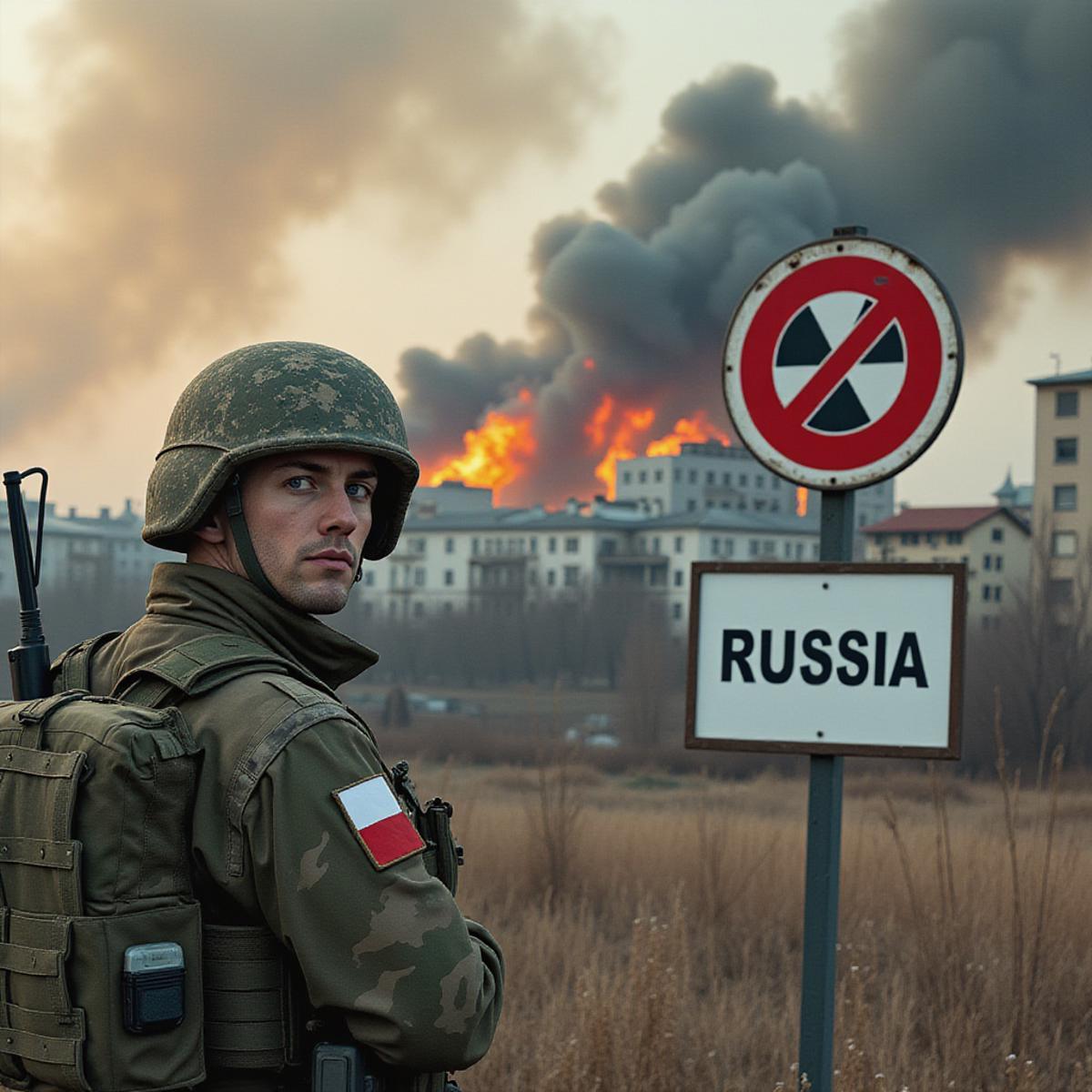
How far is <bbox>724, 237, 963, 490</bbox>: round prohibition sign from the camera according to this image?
10.3 ft

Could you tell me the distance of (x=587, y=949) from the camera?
6.18 m

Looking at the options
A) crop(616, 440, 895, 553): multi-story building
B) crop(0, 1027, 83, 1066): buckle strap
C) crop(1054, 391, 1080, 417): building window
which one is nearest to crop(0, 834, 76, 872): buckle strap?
crop(0, 1027, 83, 1066): buckle strap

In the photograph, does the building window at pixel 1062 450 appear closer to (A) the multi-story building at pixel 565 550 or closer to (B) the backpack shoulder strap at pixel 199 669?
(A) the multi-story building at pixel 565 550

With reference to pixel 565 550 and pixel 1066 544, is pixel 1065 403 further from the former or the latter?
pixel 565 550

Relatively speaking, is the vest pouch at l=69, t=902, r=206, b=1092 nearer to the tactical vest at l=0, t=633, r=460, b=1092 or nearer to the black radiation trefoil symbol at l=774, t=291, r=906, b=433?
the tactical vest at l=0, t=633, r=460, b=1092

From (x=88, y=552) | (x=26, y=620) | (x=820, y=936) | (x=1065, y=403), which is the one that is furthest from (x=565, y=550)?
(x=26, y=620)

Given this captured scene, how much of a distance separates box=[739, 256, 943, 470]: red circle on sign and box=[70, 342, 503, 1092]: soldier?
4.74ft

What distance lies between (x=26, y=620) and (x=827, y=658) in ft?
5.80

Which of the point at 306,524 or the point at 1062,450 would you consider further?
the point at 1062,450

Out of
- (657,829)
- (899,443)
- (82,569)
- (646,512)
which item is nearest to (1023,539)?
(646,512)

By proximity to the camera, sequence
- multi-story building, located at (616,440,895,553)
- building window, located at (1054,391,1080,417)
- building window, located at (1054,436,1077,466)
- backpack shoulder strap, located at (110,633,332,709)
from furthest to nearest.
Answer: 1. multi-story building, located at (616,440,895,553)
2. building window, located at (1054,391,1080,417)
3. building window, located at (1054,436,1077,466)
4. backpack shoulder strap, located at (110,633,332,709)

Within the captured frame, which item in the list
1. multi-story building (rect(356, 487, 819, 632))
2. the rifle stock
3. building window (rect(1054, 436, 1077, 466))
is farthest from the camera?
multi-story building (rect(356, 487, 819, 632))

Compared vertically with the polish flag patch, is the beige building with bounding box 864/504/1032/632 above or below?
above

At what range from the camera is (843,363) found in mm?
3213
